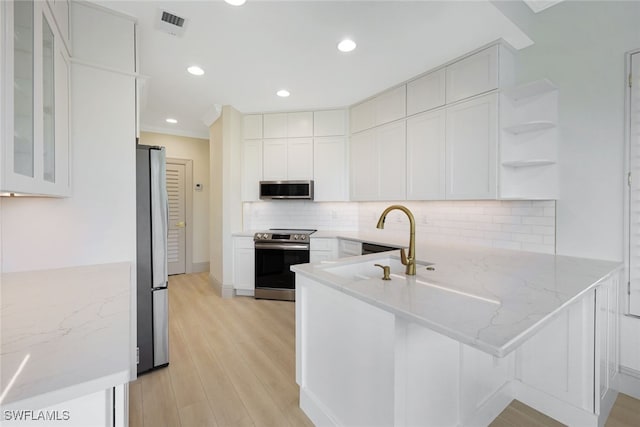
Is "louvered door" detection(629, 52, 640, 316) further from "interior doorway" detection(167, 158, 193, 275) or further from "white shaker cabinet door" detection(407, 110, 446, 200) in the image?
"interior doorway" detection(167, 158, 193, 275)

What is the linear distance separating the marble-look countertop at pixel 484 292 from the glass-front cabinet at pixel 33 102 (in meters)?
1.28

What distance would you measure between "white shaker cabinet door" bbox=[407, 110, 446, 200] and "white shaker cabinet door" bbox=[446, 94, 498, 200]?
80mm

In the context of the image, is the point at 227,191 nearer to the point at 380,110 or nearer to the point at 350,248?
the point at 350,248

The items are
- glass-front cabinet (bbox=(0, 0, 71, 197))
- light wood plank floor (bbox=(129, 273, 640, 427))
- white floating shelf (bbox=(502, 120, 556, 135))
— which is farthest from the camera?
white floating shelf (bbox=(502, 120, 556, 135))

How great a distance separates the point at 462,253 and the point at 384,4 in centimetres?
197

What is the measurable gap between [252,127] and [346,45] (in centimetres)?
222

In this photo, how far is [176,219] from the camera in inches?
212

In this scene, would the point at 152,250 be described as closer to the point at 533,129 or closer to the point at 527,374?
the point at 527,374

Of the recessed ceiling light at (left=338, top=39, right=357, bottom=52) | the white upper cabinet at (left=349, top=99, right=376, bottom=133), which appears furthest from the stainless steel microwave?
the recessed ceiling light at (left=338, top=39, right=357, bottom=52)

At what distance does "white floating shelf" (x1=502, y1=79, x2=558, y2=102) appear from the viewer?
214 centimetres

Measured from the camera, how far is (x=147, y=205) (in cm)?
222

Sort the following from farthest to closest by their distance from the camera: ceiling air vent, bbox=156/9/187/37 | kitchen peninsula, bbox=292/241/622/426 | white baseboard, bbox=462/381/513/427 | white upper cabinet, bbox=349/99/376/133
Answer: white upper cabinet, bbox=349/99/376/133 < ceiling air vent, bbox=156/9/187/37 < white baseboard, bbox=462/381/513/427 < kitchen peninsula, bbox=292/241/622/426

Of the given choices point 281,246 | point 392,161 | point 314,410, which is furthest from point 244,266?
point 314,410

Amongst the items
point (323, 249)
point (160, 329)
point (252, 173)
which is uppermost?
point (252, 173)
